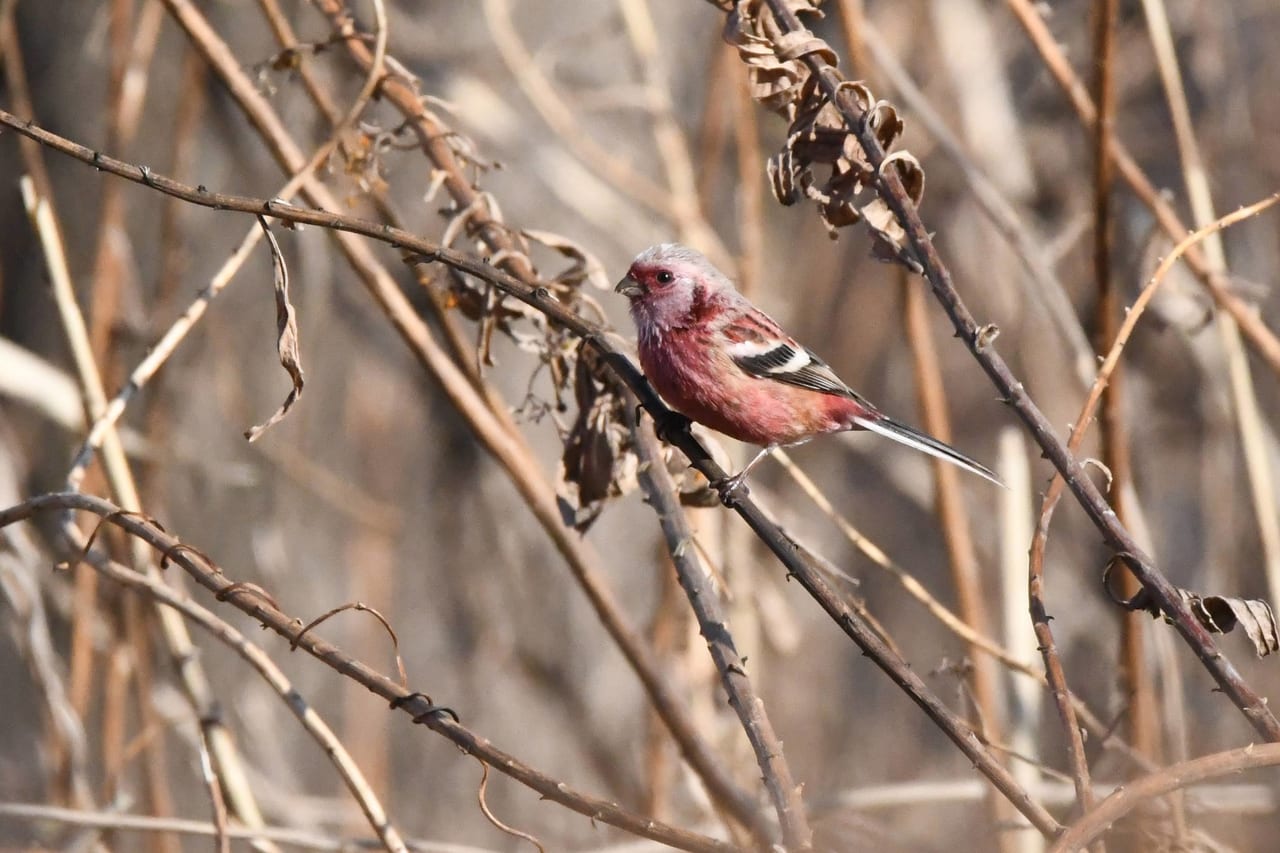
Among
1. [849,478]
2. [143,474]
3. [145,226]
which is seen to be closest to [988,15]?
[849,478]

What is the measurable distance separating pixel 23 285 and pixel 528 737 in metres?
3.30

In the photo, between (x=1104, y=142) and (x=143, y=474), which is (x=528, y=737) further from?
(x=1104, y=142)

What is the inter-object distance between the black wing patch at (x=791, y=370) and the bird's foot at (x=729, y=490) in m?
1.04

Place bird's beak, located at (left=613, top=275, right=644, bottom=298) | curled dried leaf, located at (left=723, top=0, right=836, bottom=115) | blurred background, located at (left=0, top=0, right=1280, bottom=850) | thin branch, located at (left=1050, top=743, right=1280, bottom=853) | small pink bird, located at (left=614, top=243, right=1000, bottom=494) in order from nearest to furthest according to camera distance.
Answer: thin branch, located at (left=1050, top=743, right=1280, bottom=853), curled dried leaf, located at (left=723, top=0, right=836, bottom=115), small pink bird, located at (left=614, top=243, right=1000, bottom=494), bird's beak, located at (left=613, top=275, right=644, bottom=298), blurred background, located at (left=0, top=0, right=1280, bottom=850)

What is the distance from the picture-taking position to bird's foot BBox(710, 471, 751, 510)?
2.20 metres

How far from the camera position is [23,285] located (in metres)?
5.79

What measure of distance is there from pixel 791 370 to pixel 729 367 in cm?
34

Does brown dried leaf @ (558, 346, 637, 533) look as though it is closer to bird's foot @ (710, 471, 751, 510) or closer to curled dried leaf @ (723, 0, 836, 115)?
bird's foot @ (710, 471, 751, 510)

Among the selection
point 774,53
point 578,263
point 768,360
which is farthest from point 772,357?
point 774,53

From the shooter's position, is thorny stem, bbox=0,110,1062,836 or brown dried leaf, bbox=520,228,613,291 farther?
brown dried leaf, bbox=520,228,613,291

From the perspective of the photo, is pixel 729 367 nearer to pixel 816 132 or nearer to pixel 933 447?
pixel 933 447

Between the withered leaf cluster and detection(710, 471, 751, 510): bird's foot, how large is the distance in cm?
51

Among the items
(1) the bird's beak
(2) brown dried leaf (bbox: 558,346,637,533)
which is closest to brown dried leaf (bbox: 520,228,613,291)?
(2) brown dried leaf (bbox: 558,346,637,533)

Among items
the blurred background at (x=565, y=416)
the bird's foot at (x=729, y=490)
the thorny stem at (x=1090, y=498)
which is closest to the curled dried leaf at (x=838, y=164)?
the thorny stem at (x=1090, y=498)
